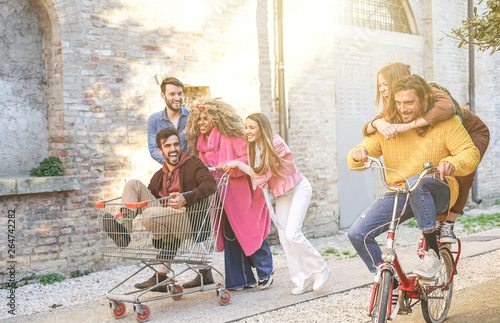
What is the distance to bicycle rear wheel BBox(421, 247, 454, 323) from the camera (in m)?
4.96

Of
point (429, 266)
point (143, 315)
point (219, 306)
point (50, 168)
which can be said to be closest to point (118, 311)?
point (143, 315)

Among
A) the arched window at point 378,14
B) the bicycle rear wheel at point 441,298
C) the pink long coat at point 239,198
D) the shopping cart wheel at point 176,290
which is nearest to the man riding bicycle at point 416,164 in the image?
the bicycle rear wheel at point 441,298

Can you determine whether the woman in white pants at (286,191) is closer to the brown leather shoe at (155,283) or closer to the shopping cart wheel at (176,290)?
the shopping cart wheel at (176,290)

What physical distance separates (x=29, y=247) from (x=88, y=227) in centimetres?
76

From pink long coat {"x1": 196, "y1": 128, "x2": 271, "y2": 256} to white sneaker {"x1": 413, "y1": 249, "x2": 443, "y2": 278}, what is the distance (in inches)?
84.0

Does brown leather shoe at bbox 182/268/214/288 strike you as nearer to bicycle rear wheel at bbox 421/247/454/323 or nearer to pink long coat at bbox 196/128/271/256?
pink long coat at bbox 196/128/271/256

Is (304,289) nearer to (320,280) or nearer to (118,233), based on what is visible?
(320,280)

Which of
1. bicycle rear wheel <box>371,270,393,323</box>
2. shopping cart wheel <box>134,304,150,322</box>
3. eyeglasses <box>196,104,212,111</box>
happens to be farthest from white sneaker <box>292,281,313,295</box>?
bicycle rear wheel <box>371,270,393,323</box>

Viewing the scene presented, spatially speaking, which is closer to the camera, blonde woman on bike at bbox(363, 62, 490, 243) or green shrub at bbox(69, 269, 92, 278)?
blonde woman on bike at bbox(363, 62, 490, 243)

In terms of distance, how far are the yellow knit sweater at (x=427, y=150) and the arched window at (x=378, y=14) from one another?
288 inches

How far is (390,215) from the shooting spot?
4.66 m

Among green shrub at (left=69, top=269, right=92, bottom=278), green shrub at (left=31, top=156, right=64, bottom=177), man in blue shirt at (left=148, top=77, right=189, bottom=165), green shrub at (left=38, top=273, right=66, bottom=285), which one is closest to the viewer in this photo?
man in blue shirt at (left=148, top=77, right=189, bottom=165)

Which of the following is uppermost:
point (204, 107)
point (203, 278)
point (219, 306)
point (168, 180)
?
point (204, 107)

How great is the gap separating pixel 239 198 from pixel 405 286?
2380 mm
